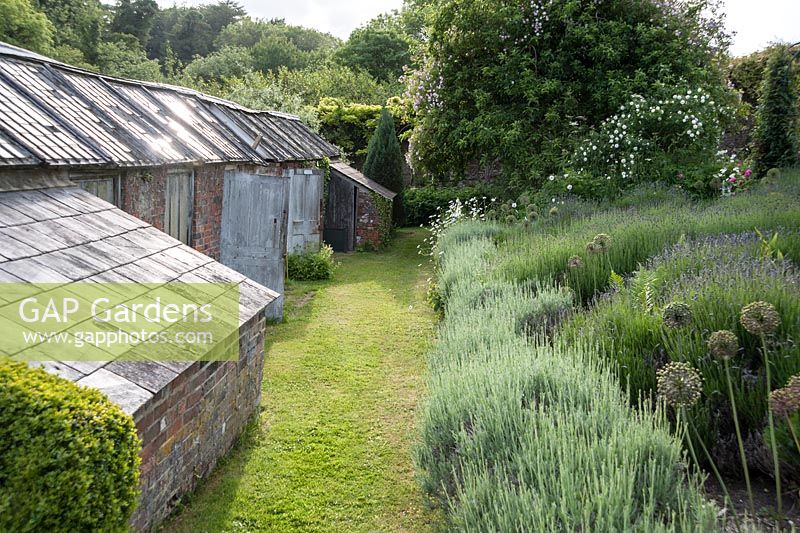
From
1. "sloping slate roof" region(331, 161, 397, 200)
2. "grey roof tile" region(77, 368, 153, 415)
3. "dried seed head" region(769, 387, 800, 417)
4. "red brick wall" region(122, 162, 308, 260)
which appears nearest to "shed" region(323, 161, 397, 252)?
"sloping slate roof" region(331, 161, 397, 200)

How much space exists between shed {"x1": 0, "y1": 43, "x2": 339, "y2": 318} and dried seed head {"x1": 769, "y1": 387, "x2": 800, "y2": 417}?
18.2ft

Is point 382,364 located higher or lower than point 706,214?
lower

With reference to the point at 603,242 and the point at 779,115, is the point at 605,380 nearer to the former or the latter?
the point at 603,242

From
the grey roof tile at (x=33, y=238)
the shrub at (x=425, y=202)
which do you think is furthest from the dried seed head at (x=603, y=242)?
the shrub at (x=425, y=202)

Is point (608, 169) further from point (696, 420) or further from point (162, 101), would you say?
point (696, 420)

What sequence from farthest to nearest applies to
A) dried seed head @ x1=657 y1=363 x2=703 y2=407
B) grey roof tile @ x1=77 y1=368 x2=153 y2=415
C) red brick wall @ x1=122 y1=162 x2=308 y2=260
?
red brick wall @ x1=122 y1=162 x2=308 y2=260 → grey roof tile @ x1=77 y1=368 x2=153 y2=415 → dried seed head @ x1=657 y1=363 x2=703 y2=407

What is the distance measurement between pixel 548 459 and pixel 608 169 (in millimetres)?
12028

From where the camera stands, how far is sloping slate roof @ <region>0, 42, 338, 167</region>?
5.72m

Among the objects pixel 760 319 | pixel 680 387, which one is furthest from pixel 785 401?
pixel 760 319

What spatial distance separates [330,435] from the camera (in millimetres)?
5996

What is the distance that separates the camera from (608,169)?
549 inches

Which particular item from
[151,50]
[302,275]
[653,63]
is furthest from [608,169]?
[151,50]

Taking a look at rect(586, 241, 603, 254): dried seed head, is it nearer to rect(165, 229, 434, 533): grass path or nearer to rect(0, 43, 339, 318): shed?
rect(165, 229, 434, 533): grass path

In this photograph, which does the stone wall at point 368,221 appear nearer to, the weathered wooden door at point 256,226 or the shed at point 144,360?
the weathered wooden door at point 256,226
